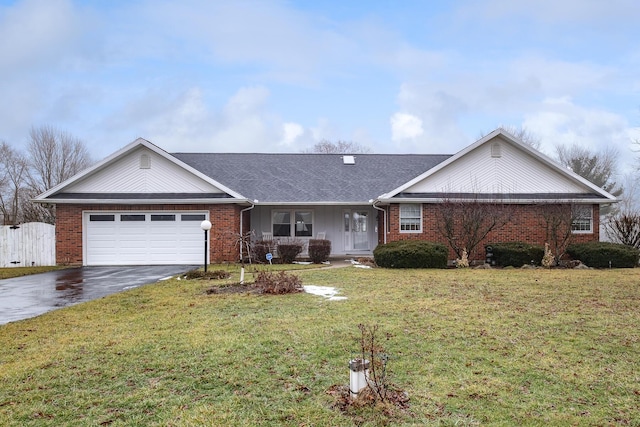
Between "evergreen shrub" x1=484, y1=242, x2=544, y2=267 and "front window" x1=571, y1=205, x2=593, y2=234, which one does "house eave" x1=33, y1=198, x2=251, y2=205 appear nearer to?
"evergreen shrub" x1=484, y1=242, x2=544, y2=267

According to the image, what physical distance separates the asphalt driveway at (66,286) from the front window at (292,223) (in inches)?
200

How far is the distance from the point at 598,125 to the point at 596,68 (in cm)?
2533

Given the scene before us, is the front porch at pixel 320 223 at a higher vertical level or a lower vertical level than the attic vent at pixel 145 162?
lower

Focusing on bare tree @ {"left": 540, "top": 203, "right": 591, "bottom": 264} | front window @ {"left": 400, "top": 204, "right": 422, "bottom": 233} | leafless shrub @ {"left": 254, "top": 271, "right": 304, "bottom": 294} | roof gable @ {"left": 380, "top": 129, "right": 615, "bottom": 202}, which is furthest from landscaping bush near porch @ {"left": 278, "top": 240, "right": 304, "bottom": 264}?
bare tree @ {"left": 540, "top": 203, "right": 591, "bottom": 264}

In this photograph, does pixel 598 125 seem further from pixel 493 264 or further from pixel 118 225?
pixel 118 225

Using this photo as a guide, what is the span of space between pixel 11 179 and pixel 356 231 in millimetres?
26000

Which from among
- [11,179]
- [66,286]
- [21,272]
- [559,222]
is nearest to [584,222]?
[559,222]

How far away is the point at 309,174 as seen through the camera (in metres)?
21.9

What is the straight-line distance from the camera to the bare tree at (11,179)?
31031mm

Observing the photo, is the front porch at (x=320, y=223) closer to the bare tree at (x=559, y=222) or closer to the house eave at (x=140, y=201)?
the house eave at (x=140, y=201)

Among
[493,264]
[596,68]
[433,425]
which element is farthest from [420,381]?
[596,68]

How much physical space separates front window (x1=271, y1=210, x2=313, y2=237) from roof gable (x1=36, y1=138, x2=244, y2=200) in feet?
11.9

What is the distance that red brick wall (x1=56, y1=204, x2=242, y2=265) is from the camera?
17.2 metres

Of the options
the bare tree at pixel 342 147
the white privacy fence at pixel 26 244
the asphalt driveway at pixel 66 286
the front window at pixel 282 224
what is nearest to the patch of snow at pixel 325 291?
the asphalt driveway at pixel 66 286
